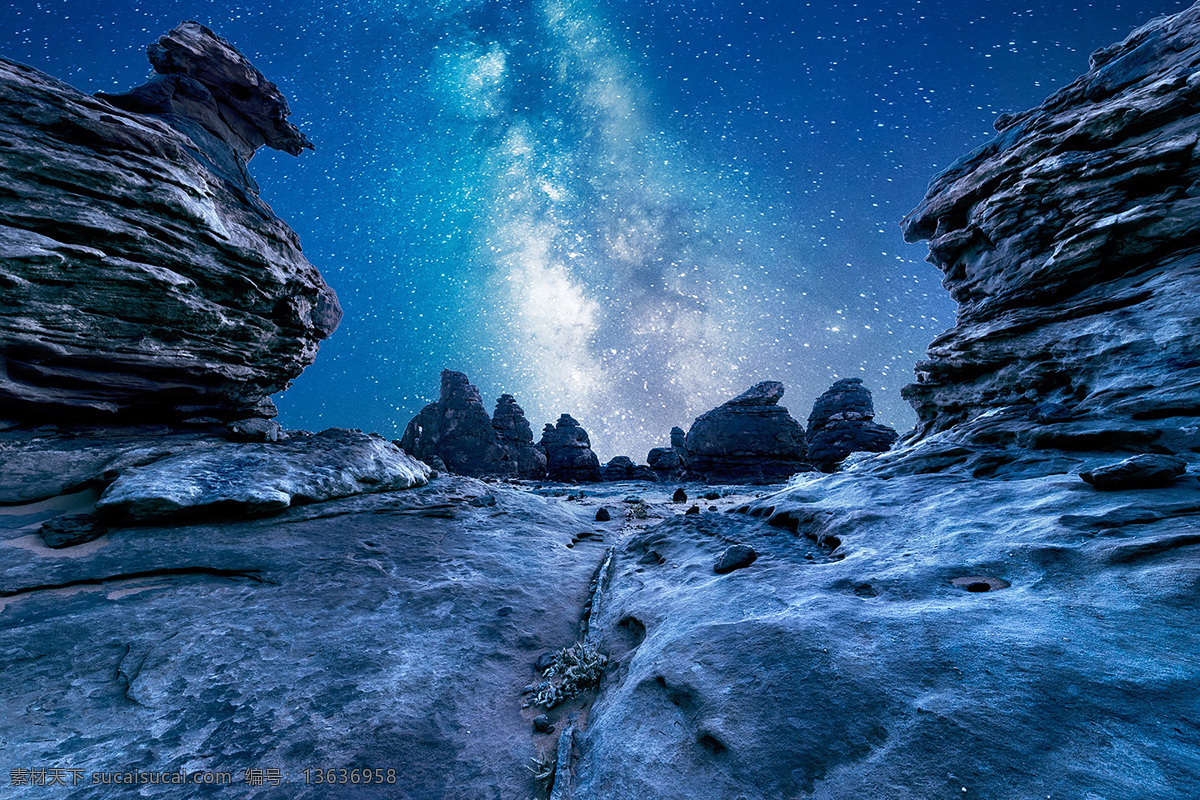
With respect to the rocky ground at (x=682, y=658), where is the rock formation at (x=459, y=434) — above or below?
above

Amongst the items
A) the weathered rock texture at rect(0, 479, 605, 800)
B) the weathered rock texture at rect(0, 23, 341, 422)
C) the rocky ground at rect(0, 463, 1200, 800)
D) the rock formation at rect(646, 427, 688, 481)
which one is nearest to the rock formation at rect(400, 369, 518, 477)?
the rock formation at rect(646, 427, 688, 481)

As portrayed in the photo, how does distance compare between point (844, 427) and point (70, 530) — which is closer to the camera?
point (70, 530)

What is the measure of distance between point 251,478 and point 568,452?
55.4m

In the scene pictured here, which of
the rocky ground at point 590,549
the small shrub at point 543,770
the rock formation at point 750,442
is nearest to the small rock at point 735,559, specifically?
the rocky ground at point 590,549

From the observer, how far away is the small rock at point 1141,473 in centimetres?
545

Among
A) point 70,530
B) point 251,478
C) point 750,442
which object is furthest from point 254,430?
point 750,442

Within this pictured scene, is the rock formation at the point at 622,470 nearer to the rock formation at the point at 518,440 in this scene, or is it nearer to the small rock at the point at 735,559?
the rock formation at the point at 518,440

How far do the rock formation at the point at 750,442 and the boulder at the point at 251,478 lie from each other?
139 ft

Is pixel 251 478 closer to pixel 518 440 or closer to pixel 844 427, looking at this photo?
pixel 844 427

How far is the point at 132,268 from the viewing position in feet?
34.3

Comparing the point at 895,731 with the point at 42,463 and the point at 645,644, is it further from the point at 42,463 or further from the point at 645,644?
the point at 42,463

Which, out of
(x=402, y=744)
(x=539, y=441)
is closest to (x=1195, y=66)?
(x=402, y=744)

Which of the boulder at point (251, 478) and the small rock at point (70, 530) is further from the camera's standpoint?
the boulder at point (251, 478)

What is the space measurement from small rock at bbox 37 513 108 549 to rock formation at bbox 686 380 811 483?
47.9m
